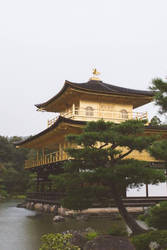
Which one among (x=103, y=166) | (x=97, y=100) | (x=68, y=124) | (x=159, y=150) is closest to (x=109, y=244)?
(x=103, y=166)

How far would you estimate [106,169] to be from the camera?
9.83m

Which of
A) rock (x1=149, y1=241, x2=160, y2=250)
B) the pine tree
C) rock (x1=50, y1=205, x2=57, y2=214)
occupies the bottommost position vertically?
rock (x1=50, y1=205, x2=57, y2=214)

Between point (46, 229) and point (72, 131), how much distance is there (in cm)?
810

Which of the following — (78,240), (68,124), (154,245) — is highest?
(68,124)

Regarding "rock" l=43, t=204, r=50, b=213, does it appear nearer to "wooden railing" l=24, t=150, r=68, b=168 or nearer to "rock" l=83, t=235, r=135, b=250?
"wooden railing" l=24, t=150, r=68, b=168

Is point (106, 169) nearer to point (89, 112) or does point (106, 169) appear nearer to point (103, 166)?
point (103, 166)

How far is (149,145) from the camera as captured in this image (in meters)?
10.6

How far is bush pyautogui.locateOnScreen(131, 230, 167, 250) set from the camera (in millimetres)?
7484

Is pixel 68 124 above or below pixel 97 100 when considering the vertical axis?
below

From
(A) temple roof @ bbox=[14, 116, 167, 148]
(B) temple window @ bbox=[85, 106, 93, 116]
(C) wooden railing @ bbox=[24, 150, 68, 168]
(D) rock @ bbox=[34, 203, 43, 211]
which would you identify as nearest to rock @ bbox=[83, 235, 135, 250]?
(A) temple roof @ bbox=[14, 116, 167, 148]

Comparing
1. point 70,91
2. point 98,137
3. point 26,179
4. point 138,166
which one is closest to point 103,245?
point 138,166

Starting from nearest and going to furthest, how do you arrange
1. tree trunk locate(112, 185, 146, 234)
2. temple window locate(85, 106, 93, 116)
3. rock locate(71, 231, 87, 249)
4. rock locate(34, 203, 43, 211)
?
1. rock locate(71, 231, 87, 249)
2. tree trunk locate(112, 185, 146, 234)
3. temple window locate(85, 106, 93, 116)
4. rock locate(34, 203, 43, 211)

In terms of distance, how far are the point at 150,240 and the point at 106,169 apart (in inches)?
110

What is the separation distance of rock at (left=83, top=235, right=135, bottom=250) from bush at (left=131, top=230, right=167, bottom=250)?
0.47 m
